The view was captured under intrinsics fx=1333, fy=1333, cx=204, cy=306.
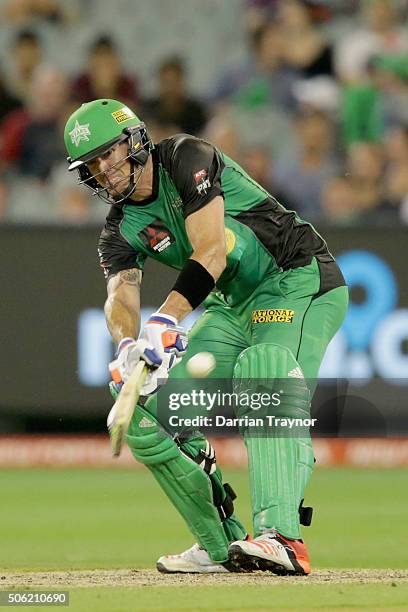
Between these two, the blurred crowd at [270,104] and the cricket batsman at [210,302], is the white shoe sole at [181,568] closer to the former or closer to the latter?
the cricket batsman at [210,302]

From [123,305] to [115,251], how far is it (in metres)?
0.26

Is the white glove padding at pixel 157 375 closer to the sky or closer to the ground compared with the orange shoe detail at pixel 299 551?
closer to the sky

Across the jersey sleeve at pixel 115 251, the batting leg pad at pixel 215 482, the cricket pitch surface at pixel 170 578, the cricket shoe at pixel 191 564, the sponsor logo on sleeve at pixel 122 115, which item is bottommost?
the cricket pitch surface at pixel 170 578

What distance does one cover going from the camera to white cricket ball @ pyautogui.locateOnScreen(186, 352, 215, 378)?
5695mm

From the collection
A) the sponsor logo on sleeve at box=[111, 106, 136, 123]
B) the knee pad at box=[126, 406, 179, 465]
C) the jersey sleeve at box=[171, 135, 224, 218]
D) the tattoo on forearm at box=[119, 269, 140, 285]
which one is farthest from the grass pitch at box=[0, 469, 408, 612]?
the sponsor logo on sleeve at box=[111, 106, 136, 123]

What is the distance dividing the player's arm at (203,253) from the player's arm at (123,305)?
1.38 feet

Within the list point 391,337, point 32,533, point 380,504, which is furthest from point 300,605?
point 391,337

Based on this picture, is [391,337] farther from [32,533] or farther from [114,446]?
[114,446]

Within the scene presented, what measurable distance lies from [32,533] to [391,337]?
3827 mm

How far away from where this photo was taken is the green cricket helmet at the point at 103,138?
5312 mm

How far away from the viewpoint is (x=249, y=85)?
12.2 meters

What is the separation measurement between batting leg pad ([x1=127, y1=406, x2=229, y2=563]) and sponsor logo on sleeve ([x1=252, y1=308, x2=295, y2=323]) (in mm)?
656

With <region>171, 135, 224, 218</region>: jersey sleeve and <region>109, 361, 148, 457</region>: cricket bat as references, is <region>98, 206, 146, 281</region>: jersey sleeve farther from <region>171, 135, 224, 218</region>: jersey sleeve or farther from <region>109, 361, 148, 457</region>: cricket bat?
<region>109, 361, 148, 457</region>: cricket bat

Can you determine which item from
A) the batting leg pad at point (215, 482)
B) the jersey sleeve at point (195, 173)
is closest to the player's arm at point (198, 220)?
the jersey sleeve at point (195, 173)
